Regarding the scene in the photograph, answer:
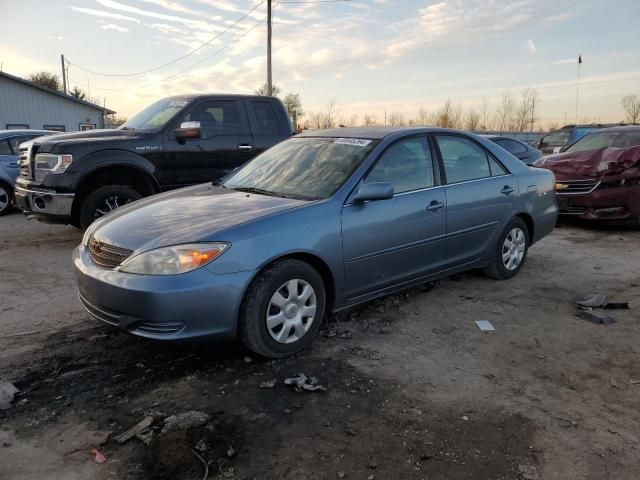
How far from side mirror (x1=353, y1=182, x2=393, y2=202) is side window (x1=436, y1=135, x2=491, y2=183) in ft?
3.57

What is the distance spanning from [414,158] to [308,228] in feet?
4.77

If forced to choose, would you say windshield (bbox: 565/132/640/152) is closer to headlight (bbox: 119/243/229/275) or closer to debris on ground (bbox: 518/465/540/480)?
debris on ground (bbox: 518/465/540/480)

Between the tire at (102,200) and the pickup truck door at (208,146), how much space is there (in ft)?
1.61

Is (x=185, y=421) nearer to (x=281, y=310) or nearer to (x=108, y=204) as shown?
(x=281, y=310)

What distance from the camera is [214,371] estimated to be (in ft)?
11.5

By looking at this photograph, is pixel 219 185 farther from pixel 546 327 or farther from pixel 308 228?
pixel 546 327

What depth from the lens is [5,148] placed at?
10188mm

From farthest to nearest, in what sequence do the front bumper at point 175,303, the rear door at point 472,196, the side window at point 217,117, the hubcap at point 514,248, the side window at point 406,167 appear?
the side window at point 217,117 → the hubcap at point 514,248 → the rear door at point 472,196 → the side window at point 406,167 → the front bumper at point 175,303

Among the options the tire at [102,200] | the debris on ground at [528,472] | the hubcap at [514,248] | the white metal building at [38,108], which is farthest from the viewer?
the white metal building at [38,108]

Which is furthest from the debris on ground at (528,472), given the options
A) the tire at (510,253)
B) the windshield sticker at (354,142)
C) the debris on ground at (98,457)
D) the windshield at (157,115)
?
the windshield at (157,115)

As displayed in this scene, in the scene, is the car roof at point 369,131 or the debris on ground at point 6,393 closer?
the debris on ground at point 6,393

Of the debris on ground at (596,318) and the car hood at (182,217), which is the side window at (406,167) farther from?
the debris on ground at (596,318)

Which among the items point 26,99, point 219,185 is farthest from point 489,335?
point 26,99

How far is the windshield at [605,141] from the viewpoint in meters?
9.07
